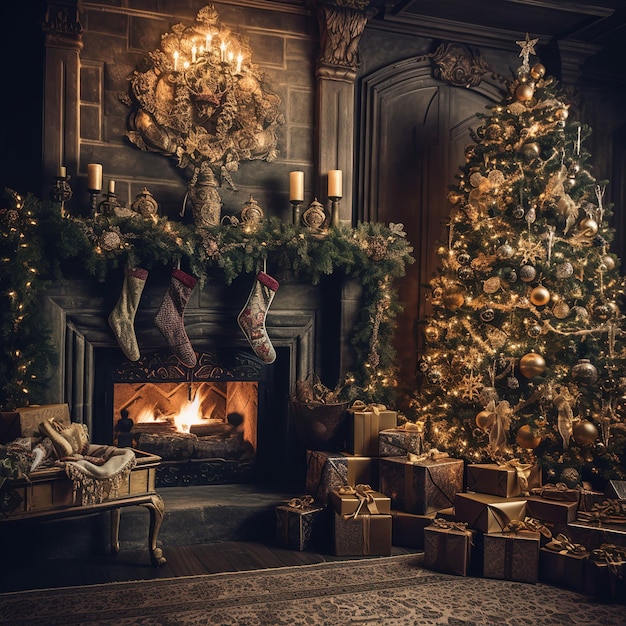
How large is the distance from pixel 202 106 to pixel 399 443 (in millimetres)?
2636

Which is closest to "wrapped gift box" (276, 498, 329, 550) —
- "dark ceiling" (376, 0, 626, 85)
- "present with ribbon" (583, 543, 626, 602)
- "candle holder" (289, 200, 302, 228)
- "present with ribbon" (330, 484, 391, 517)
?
"present with ribbon" (330, 484, 391, 517)

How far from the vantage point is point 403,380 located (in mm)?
5883

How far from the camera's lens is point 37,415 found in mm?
4062

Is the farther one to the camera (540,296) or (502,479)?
(540,296)

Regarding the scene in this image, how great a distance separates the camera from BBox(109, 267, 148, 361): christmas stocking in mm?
4625

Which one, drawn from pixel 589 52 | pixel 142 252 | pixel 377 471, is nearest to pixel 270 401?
pixel 377 471

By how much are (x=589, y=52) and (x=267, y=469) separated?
14.2 feet

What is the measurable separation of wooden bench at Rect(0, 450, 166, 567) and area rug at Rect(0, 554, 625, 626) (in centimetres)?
37

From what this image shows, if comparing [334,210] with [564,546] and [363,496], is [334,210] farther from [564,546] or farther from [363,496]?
[564,546]

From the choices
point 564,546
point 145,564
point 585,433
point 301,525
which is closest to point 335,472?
point 301,525

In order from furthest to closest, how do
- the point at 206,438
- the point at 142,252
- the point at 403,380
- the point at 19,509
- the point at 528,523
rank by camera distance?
the point at 403,380
the point at 206,438
the point at 142,252
the point at 528,523
the point at 19,509

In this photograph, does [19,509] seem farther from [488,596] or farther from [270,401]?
[488,596]

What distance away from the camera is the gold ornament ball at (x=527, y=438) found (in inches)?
183

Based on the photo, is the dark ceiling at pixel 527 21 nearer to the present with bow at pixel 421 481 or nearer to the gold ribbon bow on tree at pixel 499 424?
the gold ribbon bow on tree at pixel 499 424
